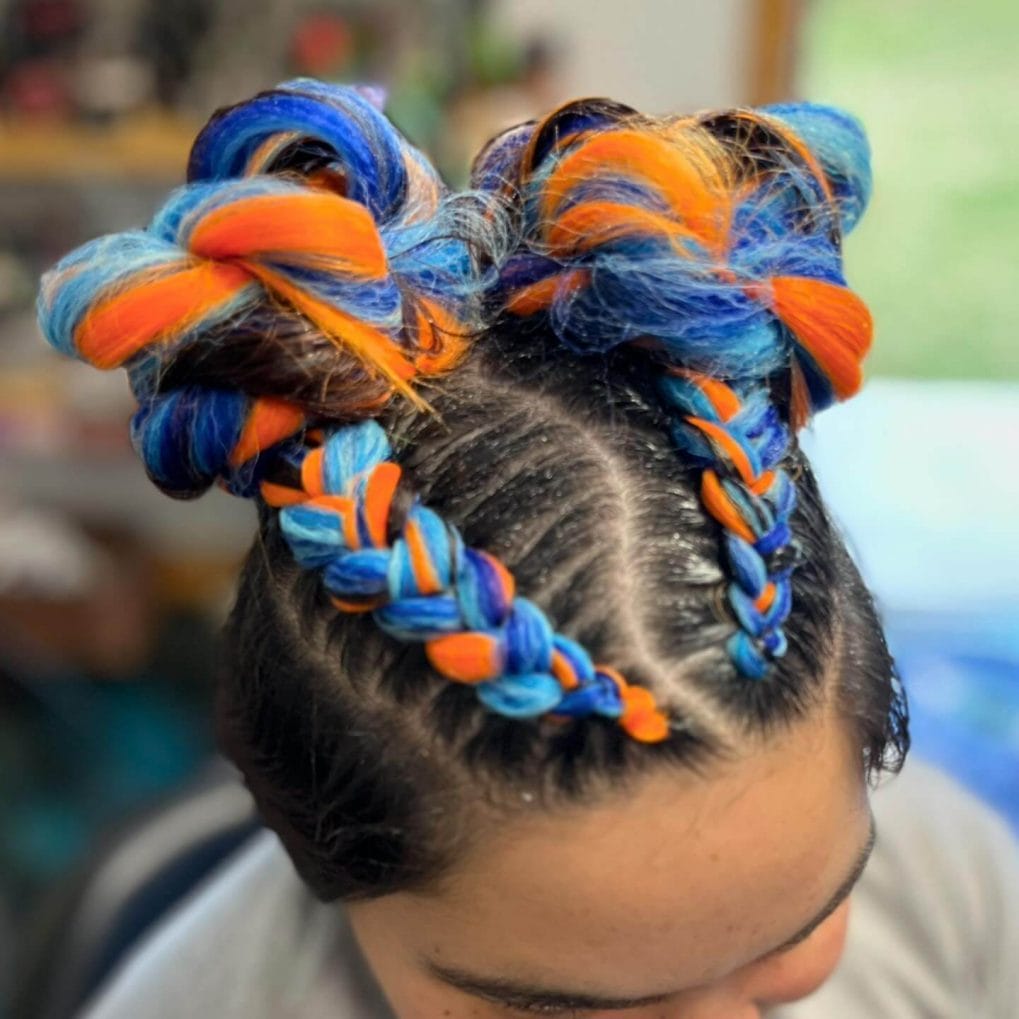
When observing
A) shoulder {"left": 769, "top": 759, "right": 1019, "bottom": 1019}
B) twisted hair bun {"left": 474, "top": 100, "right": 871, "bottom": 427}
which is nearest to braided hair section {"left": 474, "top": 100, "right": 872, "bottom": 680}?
twisted hair bun {"left": 474, "top": 100, "right": 871, "bottom": 427}

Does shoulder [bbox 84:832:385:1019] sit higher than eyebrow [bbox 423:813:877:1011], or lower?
lower

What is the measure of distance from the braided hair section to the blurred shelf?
116cm

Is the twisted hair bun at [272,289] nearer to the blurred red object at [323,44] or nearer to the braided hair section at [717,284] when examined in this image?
the braided hair section at [717,284]

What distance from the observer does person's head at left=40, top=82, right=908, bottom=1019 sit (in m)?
0.43

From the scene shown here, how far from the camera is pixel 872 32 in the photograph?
5.90 feet

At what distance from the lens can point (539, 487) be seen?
0.46 meters

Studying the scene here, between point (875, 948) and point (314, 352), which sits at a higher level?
point (314, 352)

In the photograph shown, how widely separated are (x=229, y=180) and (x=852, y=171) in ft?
0.94

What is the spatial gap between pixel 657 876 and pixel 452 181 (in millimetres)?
1171

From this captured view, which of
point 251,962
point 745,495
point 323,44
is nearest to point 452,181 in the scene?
point 323,44

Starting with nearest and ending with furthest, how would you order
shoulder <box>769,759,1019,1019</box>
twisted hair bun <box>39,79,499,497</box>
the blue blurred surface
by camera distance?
twisted hair bun <box>39,79,499,497</box>, shoulder <box>769,759,1019,1019</box>, the blue blurred surface

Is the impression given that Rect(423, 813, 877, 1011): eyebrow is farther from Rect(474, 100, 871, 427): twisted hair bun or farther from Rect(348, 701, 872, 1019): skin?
Rect(474, 100, 871, 427): twisted hair bun

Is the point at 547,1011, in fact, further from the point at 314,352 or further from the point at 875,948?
the point at 875,948

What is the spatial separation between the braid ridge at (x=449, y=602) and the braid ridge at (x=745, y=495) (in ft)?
0.18
